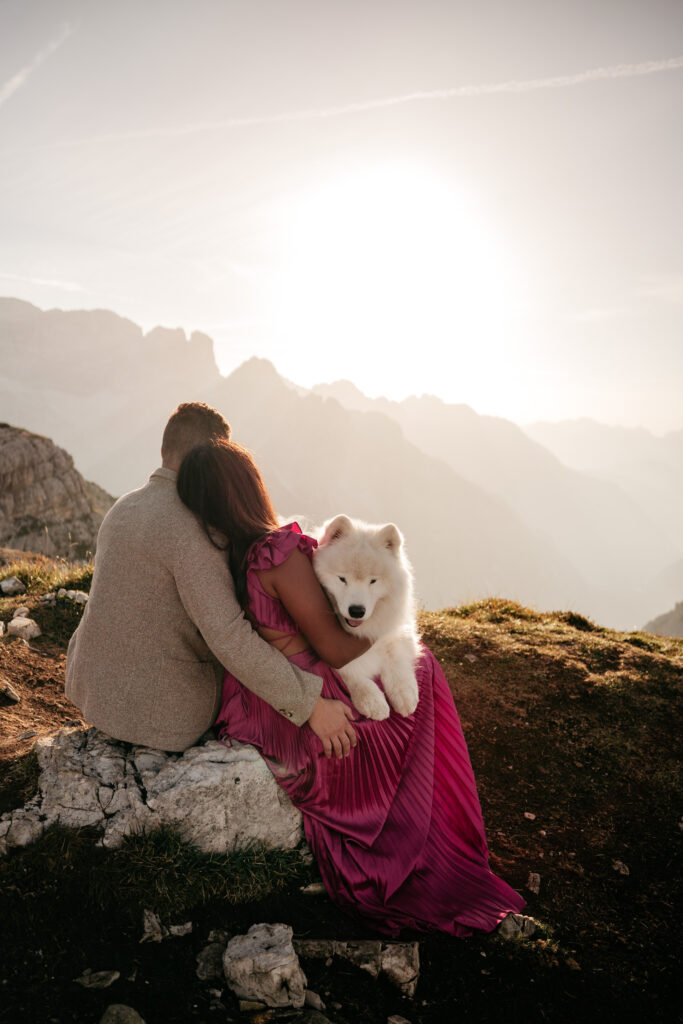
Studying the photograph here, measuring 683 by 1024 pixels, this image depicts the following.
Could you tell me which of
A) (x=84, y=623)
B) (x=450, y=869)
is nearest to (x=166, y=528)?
(x=84, y=623)

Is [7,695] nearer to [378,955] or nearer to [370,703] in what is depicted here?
[370,703]

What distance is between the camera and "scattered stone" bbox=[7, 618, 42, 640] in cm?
654

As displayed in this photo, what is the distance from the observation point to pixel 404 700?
12.3 ft

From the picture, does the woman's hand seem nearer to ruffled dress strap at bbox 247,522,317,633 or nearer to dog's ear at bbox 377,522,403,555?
ruffled dress strap at bbox 247,522,317,633

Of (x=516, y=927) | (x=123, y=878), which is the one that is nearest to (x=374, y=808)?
(x=516, y=927)

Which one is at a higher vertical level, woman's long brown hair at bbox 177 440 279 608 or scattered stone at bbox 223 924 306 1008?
woman's long brown hair at bbox 177 440 279 608

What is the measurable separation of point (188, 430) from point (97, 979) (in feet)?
9.55

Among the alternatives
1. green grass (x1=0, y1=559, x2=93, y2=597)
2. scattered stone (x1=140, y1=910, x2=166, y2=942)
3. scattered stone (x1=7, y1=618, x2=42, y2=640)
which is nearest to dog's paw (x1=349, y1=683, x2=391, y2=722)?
scattered stone (x1=140, y1=910, x2=166, y2=942)

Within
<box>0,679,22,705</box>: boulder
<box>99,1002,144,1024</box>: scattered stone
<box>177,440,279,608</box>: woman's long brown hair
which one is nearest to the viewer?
<box>99,1002,144,1024</box>: scattered stone

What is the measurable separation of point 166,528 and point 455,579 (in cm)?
19597

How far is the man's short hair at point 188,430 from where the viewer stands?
3.38 meters

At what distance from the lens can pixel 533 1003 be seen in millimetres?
2988

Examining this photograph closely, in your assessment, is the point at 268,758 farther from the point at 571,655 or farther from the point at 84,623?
the point at 571,655

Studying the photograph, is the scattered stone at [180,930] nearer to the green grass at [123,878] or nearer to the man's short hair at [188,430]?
the green grass at [123,878]
